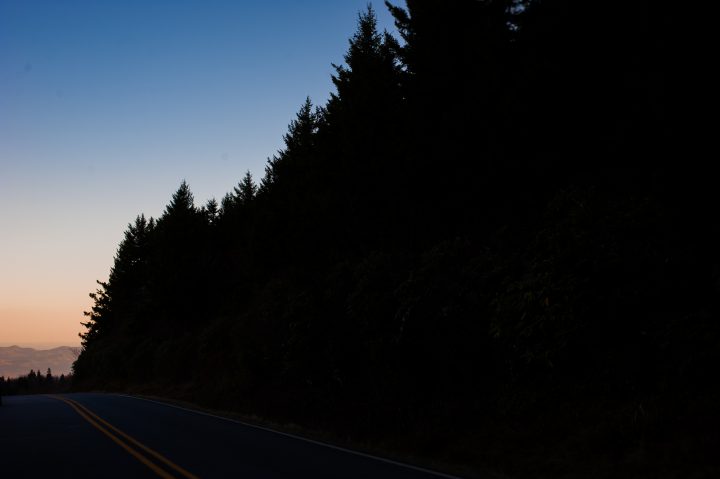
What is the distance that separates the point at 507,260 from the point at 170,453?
25.9 feet

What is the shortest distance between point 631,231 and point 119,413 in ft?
53.6

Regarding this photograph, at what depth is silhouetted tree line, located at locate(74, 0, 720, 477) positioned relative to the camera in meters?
9.53

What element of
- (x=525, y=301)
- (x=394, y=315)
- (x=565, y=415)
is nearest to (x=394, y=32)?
(x=394, y=315)

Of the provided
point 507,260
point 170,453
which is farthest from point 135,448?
point 507,260

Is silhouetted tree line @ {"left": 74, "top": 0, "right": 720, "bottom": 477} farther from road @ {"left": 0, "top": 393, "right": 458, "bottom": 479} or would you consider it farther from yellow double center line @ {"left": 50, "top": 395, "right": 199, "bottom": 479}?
yellow double center line @ {"left": 50, "top": 395, "right": 199, "bottom": 479}

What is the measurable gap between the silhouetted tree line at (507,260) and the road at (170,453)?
221 cm

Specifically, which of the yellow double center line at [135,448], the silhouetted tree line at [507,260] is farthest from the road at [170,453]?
the silhouetted tree line at [507,260]

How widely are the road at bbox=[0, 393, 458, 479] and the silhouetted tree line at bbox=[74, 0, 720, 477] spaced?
2214 millimetres

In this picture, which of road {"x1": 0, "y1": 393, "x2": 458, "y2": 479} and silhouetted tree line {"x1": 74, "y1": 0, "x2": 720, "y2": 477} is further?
silhouetted tree line {"x1": 74, "y1": 0, "x2": 720, "y2": 477}

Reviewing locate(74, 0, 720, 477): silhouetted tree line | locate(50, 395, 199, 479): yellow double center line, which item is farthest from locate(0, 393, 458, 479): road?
locate(74, 0, 720, 477): silhouetted tree line

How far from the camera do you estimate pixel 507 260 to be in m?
13.3

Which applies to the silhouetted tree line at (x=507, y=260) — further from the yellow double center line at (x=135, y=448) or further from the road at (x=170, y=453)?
the yellow double center line at (x=135, y=448)

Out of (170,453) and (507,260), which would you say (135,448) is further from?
(507,260)

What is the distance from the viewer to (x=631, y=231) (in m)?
10.7
